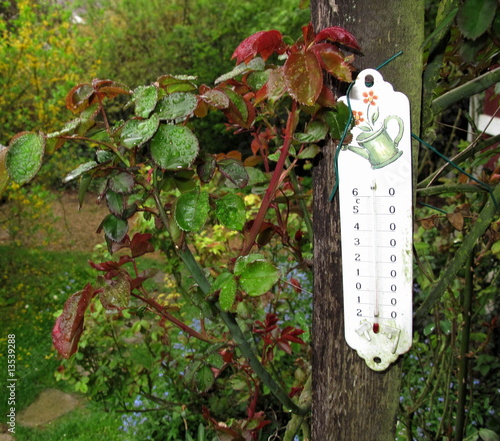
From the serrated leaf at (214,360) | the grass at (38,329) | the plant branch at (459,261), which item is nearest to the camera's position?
the plant branch at (459,261)

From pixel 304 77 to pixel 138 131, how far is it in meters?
0.27

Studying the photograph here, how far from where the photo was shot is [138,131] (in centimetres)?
73

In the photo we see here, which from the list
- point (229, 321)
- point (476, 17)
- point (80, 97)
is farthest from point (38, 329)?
point (476, 17)

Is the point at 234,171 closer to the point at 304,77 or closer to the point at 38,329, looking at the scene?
the point at 304,77

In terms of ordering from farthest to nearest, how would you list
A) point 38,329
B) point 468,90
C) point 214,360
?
point 38,329 < point 214,360 < point 468,90

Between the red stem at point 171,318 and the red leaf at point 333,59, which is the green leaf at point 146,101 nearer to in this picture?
the red leaf at point 333,59

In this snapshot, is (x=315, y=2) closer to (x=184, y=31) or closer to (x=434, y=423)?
(x=434, y=423)

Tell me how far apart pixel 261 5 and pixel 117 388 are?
755 centimetres

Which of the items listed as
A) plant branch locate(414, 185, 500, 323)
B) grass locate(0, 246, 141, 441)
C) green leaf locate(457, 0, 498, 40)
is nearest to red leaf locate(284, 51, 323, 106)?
green leaf locate(457, 0, 498, 40)

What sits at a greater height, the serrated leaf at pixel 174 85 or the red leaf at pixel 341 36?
the red leaf at pixel 341 36

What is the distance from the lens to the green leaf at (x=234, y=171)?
91 cm

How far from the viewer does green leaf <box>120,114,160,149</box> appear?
0.72m

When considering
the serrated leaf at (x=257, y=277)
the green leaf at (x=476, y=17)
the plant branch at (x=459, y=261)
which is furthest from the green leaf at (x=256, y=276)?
the green leaf at (x=476, y=17)

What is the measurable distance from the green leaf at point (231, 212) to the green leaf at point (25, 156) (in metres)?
0.29
